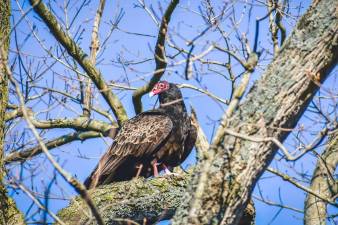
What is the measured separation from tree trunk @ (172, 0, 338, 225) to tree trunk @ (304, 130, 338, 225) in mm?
1995

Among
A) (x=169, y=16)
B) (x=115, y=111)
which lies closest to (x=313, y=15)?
(x=169, y=16)

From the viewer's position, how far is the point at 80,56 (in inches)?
213

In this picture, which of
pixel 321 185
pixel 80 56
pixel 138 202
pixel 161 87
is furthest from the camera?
pixel 161 87

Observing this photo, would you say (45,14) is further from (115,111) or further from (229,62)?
(229,62)

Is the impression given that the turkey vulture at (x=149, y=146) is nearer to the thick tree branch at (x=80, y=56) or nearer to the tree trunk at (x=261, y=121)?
the thick tree branch at (x=80, y=56)

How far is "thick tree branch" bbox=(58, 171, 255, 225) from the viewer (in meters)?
3.88

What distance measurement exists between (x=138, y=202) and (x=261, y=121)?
1759 mm

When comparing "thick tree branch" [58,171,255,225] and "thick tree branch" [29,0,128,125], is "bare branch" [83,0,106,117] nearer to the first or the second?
"thick tree branch" [29,0,128,125]

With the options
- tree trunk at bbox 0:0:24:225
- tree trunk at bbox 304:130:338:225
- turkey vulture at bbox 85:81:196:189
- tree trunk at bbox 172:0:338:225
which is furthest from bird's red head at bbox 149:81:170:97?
tree trunk at bbox 172:0:338:225

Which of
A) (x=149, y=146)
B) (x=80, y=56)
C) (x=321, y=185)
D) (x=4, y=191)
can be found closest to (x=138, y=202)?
(x=4, y=191)

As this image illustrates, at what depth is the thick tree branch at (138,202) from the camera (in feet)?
12.7

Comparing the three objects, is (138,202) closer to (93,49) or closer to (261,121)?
(261,121)

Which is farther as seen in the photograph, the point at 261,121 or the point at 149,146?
the point at 149,146

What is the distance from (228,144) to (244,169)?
5.0 inches
